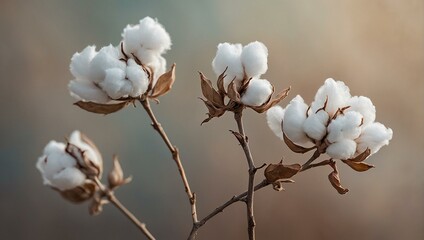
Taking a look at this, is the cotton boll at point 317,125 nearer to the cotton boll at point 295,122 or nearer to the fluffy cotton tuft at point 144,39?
the cotton boll at point 295,122

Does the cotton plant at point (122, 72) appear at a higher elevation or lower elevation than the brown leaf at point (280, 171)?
higher

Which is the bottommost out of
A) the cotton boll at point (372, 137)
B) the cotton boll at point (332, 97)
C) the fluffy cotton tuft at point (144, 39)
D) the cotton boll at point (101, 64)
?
the cotton boll at point (372, 137)

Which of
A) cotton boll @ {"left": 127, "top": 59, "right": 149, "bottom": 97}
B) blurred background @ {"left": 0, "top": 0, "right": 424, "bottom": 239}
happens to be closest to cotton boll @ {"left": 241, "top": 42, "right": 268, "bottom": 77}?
cotton boll @ {"left": 127, "top": 59, "right": 149, "bottom": 97}

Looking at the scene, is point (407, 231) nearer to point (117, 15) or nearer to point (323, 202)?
point (323, 202)

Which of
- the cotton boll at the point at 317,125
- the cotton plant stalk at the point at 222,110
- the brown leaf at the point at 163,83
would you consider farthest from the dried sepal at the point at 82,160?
the cotton boll at the point at 317,125

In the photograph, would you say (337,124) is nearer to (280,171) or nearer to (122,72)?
(280,171)

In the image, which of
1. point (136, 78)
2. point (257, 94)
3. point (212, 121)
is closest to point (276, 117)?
point (257, 94)
